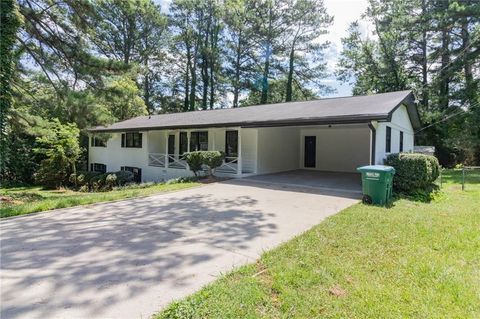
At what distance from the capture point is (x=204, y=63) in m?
33.4

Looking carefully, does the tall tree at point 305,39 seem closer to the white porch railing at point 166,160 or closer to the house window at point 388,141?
the white porch railing at point 166,160

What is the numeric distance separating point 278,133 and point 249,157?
2.09 m

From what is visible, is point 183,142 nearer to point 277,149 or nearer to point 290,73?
point 277,149

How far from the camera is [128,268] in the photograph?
3656mm

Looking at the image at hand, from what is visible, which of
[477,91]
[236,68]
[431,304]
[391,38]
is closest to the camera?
[431,304]

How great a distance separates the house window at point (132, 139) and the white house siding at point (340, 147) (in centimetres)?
1013

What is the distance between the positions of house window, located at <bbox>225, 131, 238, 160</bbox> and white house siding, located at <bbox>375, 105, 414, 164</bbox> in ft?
22.7

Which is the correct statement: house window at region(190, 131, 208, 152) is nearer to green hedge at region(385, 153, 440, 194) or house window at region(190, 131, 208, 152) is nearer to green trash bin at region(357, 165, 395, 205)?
green hedge at region(385, 153, 440, 194)

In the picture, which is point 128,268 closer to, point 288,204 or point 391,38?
point 288,204

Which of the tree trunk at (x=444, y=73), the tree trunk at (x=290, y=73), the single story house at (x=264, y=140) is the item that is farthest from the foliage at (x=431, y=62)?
the single story house at (x=264, y=140)

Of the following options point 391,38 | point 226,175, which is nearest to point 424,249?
point 226,175

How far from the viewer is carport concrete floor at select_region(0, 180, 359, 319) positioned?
293cm

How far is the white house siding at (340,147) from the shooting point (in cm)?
1565

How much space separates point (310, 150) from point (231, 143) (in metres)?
5.08
